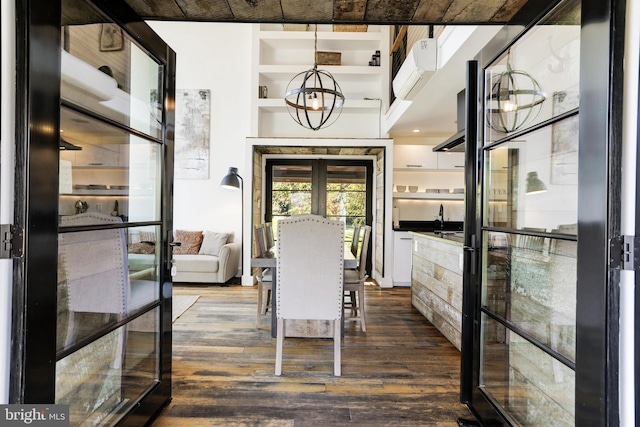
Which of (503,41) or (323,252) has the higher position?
(503,41)

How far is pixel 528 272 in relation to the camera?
1562mm

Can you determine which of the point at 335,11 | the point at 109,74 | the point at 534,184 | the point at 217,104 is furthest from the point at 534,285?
the point at 217,104

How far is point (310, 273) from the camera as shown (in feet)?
8.27

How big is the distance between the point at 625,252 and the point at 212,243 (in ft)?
17.7

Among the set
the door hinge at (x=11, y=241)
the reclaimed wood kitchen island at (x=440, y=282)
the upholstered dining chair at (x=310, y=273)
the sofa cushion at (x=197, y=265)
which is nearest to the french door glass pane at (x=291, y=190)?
the sofa cushion at (x=197, y=265)

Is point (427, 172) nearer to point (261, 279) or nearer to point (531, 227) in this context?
point (261, 279)

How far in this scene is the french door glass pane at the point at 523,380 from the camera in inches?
52.7

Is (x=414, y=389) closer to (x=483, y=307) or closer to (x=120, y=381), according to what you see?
(x=483, y=307)

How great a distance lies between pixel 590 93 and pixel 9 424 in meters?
2.02

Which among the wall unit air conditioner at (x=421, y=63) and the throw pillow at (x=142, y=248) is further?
the wall unit air conditioner at (x=421, y=63)

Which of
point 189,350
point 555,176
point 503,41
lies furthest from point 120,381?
point 503,41

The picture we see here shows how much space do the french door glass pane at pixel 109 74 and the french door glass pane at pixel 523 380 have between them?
2006mm

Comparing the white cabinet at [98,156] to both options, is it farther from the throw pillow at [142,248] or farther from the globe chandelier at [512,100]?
the globe chandelier at [512,100]

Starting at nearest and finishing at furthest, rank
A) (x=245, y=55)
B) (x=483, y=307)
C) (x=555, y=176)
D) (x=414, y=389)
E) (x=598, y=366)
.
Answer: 1. (x=598, y=366)
2. (x=555, y=176)
3. (x=483, y=307)
4. (x=414, y=389)
5. (x=245, y=55)
